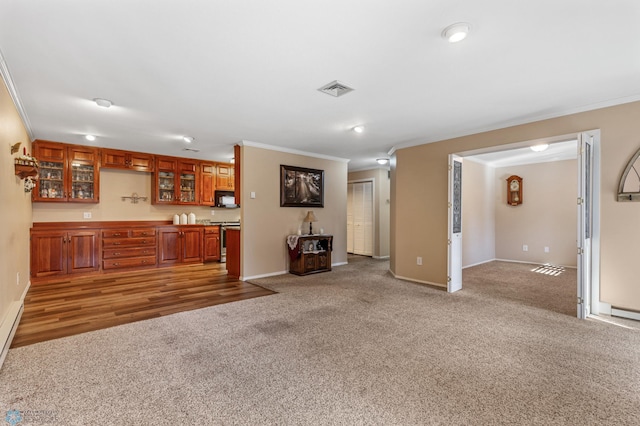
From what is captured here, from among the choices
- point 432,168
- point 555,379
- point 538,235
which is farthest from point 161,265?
point 538,235

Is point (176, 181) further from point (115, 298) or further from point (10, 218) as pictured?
point (10, 218)

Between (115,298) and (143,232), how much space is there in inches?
89.8

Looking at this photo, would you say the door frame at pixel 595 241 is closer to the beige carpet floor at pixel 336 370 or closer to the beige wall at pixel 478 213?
the beige carpet floor at pixel 336 370

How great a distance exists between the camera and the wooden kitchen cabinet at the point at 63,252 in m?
5.11

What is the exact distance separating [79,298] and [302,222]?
3688mm

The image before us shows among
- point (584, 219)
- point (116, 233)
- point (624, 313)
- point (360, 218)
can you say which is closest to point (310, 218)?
point (360, 218)

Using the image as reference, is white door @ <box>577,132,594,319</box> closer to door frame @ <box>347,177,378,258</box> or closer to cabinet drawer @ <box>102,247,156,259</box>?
door frame @ <box>347,177,378,258</box>

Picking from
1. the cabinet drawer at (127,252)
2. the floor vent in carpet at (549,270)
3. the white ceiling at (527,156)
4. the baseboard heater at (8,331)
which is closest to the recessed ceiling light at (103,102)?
the baseboard heater at (8,331)

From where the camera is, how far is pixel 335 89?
121 inches

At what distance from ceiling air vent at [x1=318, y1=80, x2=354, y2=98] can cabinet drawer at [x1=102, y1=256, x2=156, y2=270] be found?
510 cm

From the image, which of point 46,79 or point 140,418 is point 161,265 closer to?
point 46,79

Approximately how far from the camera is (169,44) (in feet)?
7.45

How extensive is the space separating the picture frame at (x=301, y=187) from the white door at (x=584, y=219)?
13.8 feet
